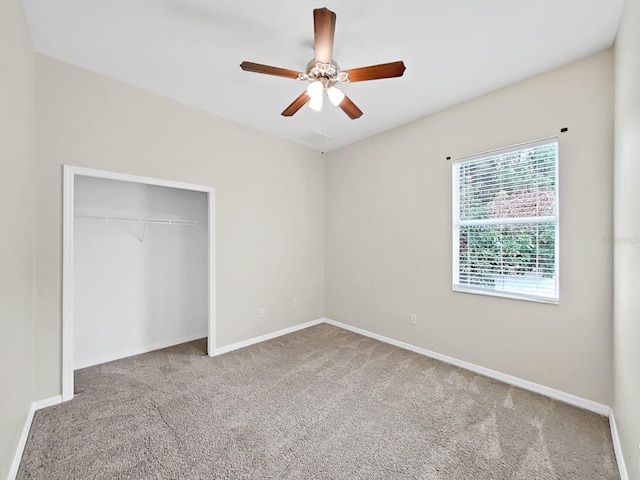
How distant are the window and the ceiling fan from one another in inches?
61.9

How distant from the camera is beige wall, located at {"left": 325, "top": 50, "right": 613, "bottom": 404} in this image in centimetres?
214

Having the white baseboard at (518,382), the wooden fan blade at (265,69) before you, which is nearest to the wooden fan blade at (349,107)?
the wooden fan blade at (265,69)

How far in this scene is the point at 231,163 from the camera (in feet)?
11.1

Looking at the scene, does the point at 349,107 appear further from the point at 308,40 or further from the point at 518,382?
the point at 518,382

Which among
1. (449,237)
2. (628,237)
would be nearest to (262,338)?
(449,237)

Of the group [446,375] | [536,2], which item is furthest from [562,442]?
[536,2]

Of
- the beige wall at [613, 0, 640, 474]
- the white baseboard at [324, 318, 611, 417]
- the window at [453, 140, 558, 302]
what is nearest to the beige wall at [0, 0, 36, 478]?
the beige wall at [613, 0, 640, 474]

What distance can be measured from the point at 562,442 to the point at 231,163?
12.8 feet

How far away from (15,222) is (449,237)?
3.55 metres

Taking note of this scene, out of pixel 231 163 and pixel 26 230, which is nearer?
pixel 26 230

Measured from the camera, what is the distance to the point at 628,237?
1.62m

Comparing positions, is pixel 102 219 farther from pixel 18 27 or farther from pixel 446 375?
pixel 446 375

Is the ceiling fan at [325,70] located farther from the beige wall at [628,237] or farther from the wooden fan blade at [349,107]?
the beige wall at [628,237]

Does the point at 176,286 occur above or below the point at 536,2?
below
